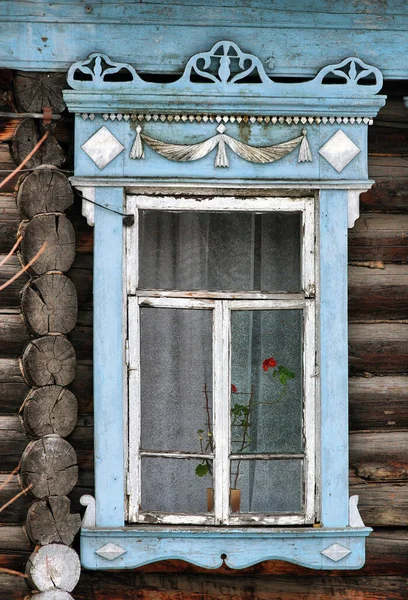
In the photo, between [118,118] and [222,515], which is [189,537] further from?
[118,118]

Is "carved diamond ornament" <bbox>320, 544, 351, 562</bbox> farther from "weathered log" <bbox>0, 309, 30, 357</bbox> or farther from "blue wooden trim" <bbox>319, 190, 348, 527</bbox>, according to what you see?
"weathered log" <bbox>0, 309, 30, 357</bbox>

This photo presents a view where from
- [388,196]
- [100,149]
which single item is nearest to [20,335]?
[100,149]

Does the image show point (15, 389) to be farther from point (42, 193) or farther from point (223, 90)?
point (223, 90)

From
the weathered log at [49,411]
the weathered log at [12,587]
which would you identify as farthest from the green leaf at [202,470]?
the weathered log at [12,587]

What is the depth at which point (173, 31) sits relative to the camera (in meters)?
3.90

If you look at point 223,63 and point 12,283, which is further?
point 12,283

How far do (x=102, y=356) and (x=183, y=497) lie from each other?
60cm

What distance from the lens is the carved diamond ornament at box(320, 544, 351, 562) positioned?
3895 mm

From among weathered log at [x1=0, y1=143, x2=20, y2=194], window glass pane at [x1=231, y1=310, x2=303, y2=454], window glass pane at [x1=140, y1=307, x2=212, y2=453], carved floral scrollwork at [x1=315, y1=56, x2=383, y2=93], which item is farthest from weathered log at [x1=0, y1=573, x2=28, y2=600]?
carved floral scrollwork at [x1=315, y1=56, x2=383, y2=93]

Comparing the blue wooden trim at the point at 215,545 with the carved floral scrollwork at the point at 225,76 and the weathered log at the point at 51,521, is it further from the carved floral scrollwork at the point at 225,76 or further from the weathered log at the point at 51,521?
the carved floral scrollwork at the point at 225,76

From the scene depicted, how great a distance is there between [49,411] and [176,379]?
47 cm

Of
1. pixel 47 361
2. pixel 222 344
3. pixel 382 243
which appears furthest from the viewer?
pixel 382 243

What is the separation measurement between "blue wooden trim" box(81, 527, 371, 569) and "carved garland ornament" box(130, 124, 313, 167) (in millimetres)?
1313

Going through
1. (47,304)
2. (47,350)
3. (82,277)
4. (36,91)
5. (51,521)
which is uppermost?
(36,91)
